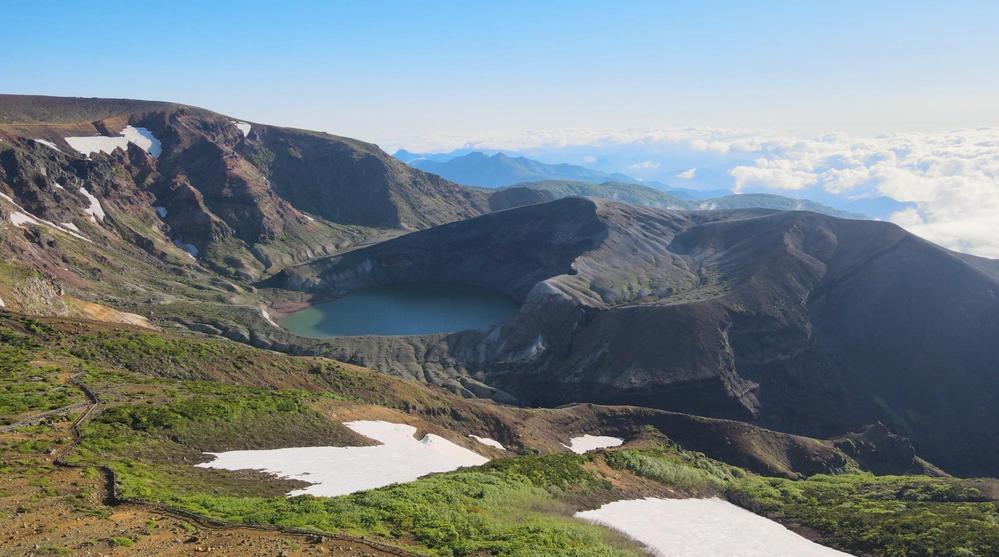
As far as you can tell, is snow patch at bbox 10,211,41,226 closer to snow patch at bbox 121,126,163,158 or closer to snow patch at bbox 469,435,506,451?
snow patch at bbox 121,126,163,158

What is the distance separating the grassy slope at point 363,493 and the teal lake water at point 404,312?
78496 mm

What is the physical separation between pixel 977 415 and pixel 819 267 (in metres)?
→ 42.2

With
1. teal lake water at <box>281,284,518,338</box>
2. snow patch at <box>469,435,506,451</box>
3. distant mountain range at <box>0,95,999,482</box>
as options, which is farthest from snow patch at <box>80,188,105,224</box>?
snow patch at <box>469,435,506,451</box>

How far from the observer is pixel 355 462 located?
122 feet

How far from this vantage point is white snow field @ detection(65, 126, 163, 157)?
6796 inches

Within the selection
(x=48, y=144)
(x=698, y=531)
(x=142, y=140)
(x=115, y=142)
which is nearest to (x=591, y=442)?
(x=698, y=531)

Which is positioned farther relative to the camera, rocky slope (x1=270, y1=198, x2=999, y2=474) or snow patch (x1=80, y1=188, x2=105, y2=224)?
snow patch (x1=80, y1=188, x2=105, y2=224)

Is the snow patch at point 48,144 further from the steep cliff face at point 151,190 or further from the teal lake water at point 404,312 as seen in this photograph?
the teal lake water at point 404,312

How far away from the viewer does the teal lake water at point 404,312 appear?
454ft

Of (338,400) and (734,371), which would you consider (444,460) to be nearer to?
(338,400)

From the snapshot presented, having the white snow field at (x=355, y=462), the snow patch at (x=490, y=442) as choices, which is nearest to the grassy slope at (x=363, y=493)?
the white snow field at (x=355, y=462)

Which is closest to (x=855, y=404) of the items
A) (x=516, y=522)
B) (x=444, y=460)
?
(x=444, y=460)

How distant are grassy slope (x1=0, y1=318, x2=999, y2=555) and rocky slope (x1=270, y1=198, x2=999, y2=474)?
140 ft

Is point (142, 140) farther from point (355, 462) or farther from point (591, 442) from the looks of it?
point (355, 462)
